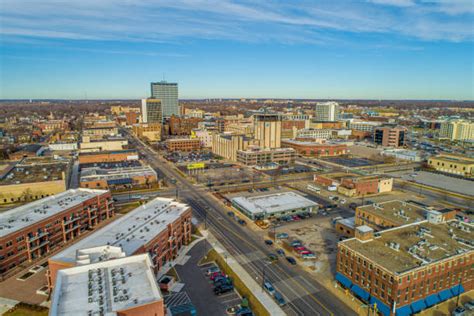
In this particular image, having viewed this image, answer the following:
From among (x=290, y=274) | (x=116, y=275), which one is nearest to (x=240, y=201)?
(x=290, y=274)

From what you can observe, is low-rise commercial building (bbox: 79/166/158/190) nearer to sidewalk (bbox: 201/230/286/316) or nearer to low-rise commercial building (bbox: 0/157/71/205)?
low-rise commercial building (bbox: 0/157/71/205)

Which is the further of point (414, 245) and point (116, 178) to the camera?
point (116, 178)

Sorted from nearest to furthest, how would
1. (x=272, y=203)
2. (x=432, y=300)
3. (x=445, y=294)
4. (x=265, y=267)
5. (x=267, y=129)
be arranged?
(x=432, y=300) → (x=445, y=294) → (x=265, y=267) → (x=272, y=203) → (x=267, y=129)

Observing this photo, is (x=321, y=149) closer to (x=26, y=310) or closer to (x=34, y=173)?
(x=34, y=173)

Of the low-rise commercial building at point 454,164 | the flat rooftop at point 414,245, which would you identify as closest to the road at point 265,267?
the flat rooftop at point 414,245

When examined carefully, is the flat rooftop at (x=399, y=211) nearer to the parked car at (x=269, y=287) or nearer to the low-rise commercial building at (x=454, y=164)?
the parked car at (x=269, y=287)

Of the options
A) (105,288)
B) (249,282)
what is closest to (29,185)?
(105,288)

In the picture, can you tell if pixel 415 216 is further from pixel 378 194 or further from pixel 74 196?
pixel 74 196
